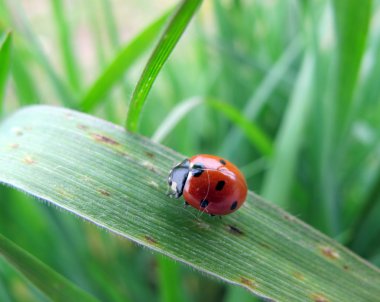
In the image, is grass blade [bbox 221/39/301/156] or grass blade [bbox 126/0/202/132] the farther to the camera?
grass blade [bbox 221/39/301/156]

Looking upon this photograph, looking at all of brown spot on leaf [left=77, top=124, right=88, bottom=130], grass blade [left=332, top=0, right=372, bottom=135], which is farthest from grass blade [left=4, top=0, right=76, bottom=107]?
grass blade [left=332, top=0, right=372, bottom=135]

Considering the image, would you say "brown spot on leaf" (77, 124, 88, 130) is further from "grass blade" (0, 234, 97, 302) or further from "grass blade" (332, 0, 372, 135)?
"grass blade" (332, 0, 372, 135)

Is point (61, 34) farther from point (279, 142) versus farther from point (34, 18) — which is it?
point (34, 18)

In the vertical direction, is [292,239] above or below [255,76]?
above

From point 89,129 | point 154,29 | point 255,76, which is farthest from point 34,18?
point 89,129

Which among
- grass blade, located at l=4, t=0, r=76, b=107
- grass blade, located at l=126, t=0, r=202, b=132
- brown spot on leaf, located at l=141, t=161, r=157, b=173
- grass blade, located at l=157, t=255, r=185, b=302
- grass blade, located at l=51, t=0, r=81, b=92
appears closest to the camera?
grass blade, located at l=126, t=0, r=202, b=132

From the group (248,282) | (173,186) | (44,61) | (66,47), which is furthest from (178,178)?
(66,47)

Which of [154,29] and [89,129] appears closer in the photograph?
[89,129]
